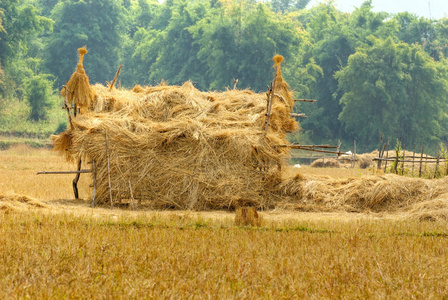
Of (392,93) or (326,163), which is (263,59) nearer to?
(392,93)

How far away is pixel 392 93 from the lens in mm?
47625

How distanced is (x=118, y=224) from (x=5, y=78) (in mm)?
39372

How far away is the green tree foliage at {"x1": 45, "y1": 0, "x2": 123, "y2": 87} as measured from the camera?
52.5m

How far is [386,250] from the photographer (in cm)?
730

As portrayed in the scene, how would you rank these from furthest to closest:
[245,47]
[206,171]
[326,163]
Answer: [245,47], [326,163], [206,171]

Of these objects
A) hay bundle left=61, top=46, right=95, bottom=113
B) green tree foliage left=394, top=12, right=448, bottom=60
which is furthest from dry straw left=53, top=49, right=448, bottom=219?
green tree foliage left=394, top=12, right=448, bottom=60

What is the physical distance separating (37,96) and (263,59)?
19.1 meters

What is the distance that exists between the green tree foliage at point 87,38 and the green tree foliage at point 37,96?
8.58 metres

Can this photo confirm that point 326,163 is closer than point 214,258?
No

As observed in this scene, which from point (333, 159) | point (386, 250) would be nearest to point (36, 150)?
point (333, 159)

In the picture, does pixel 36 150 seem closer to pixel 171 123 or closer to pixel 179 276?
pixel 171 123

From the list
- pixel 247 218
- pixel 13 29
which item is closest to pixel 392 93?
pixel 13 29

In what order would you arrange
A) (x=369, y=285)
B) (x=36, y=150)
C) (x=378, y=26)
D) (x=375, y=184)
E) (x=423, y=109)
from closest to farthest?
(x=369, y=285), (x=375, y=184), (x=36, y=150), (x=423, y=109), (x=378, y=26)

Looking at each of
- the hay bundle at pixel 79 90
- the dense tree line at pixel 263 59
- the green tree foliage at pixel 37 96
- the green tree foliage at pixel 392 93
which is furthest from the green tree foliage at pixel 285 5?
the hay bundle at pixel 79 90
